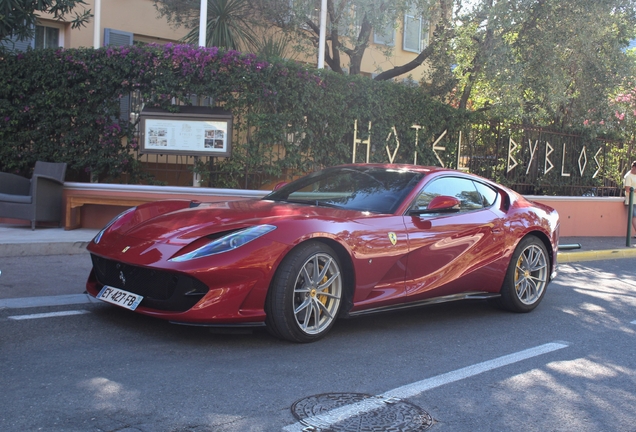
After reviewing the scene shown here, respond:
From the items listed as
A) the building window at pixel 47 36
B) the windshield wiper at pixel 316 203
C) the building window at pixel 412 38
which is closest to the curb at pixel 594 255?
the windshield wiper at pixel 316 203

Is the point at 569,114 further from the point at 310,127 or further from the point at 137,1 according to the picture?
the point at 137,1

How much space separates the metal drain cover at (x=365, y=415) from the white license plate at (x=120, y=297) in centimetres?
158

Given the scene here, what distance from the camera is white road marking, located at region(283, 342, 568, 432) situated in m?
3.55

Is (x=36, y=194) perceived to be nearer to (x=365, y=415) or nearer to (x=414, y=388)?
(x=414, y=388)

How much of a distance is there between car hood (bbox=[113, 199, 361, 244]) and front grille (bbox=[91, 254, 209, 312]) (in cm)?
24

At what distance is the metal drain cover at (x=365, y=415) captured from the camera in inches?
138

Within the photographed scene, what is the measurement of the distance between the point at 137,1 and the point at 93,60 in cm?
524

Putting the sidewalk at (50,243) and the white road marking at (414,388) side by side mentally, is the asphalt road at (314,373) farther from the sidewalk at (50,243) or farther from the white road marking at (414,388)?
the sidewalk at (50,243)

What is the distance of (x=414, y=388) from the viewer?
421 cm

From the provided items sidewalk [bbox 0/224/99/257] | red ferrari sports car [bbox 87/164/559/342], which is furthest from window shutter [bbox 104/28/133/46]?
red ferrari sports car [bbox 87/164/559/342]

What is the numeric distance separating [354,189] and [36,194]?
6.02 metres

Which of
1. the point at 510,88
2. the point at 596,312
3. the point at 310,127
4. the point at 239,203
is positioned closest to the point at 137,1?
the point at 310,127

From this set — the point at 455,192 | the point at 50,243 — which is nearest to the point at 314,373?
the point at 455,192

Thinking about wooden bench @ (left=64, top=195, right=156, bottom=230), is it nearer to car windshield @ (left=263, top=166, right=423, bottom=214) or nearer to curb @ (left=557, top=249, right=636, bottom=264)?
car windshield @ (left=263, top=166, right=423, bottom=214)
